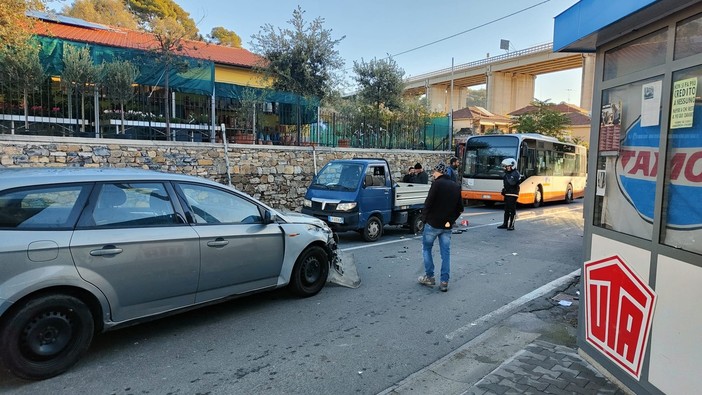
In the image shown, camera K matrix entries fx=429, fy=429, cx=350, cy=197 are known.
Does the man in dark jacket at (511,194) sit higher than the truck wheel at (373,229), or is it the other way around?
the man in dark jacket at (511,194)

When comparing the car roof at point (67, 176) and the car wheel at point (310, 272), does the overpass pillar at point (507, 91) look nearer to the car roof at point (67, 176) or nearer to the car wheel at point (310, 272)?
the car wheel at point (310, 272)

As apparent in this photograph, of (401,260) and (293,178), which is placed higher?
(293,178)

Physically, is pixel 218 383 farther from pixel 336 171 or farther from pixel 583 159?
pixel 583 159

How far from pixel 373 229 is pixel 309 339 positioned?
554cm

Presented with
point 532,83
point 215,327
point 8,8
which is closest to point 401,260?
point 215,327

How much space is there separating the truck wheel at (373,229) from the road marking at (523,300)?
13.3ft

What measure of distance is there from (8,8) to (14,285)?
10319 millimetres

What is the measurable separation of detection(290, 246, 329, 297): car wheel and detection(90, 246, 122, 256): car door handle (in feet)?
7.20

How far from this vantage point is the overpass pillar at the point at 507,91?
64.6 metres

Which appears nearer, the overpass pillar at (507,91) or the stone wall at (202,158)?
the stone wall at (202,158)

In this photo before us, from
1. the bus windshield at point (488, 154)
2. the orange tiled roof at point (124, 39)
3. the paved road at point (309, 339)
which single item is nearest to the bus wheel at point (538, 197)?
the bus windshield at point (488, 154)

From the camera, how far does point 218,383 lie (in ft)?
11.5

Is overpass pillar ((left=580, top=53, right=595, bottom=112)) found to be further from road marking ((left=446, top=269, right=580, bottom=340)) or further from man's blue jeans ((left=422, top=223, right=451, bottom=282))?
man's blue jeans ((left=422, top=223, right=451, bottom=282))

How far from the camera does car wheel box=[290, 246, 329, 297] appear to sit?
218 inches
